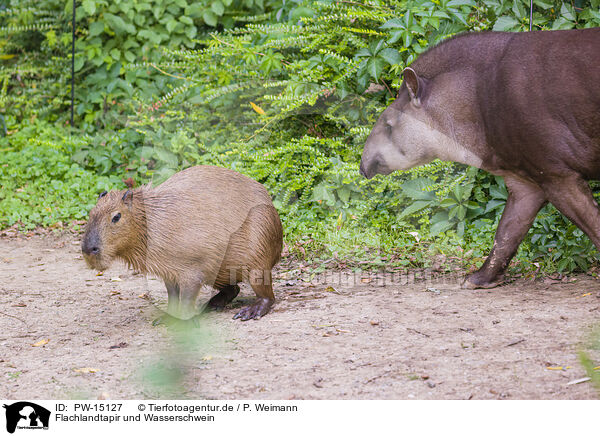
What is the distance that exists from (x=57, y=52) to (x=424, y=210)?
19.2 feet

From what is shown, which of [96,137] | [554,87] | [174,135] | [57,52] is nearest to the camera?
[554,87]

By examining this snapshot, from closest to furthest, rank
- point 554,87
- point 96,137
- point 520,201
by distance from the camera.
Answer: point 554,87
point 520,201
point 96,137

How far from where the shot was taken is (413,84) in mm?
4562

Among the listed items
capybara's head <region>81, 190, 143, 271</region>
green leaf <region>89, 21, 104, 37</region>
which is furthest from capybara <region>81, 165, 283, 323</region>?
green leaf <region>89, 21, 104, 37</region>

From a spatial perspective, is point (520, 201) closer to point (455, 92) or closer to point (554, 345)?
point (455, 92)

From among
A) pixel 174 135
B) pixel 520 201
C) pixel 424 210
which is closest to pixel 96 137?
pixel 174 135

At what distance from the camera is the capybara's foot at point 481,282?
484cm

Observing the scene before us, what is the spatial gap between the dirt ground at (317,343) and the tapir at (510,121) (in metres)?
0.57

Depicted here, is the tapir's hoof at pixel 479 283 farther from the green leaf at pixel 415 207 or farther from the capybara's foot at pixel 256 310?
the capybara's foot at pixel 256 310

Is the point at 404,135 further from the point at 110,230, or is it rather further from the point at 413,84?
the point at 110,230

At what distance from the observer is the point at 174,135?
7.24 meters
